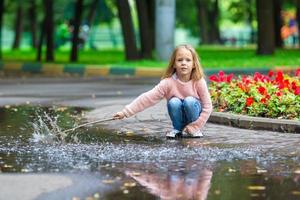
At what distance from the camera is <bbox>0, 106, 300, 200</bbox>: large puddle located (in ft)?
17.4

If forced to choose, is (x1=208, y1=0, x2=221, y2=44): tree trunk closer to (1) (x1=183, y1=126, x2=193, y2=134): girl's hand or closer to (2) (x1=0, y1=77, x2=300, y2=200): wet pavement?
(2) (x1=0, y1=77, x2=300, y2=200): wet pavement

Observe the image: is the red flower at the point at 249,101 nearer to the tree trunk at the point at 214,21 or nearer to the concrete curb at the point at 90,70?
the concrete curb at the point at 90,70

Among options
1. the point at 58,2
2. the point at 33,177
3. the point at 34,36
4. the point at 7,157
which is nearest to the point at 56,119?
the point at 7,157

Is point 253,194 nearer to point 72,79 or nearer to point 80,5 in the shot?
point 72,79

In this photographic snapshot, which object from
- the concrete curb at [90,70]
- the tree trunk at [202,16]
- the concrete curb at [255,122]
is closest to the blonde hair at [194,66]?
the concrete curb at [255,122]

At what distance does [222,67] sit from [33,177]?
1385 cm

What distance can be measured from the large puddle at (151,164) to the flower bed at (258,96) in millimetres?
1307

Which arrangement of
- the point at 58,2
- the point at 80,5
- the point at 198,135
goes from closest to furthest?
1. the point at 198,135
2. the point at 80,5
3. the point at 58,2

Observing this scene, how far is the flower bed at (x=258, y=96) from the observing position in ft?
29.2

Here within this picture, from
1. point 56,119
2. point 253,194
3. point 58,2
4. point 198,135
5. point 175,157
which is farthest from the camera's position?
point 58,2

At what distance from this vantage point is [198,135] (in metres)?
8.15

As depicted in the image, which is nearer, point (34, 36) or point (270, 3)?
point (270, 3)

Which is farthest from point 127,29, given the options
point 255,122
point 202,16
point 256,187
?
point 202,16

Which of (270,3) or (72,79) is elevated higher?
(270,3)
